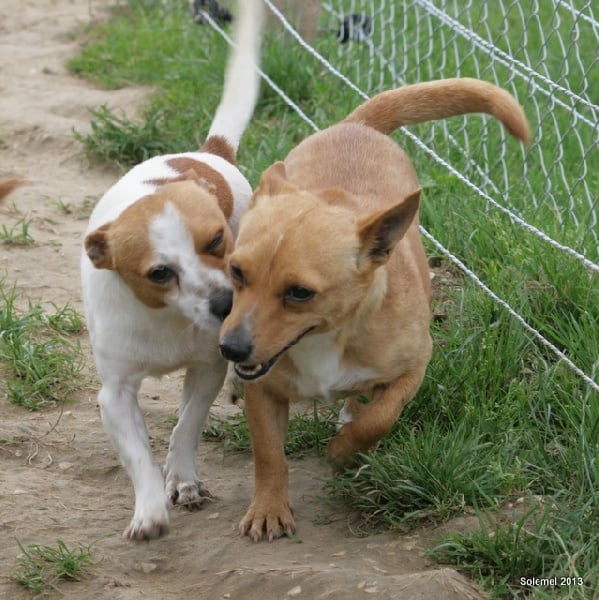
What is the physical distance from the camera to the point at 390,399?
12.1 feet

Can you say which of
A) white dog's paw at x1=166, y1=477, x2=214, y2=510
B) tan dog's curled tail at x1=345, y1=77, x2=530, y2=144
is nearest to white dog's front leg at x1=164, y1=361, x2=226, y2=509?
white dog's paw at x1=166, y1=477, x2=214, y2=510

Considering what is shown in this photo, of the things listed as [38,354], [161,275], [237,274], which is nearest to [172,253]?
[161,275]

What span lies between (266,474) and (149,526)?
39cm

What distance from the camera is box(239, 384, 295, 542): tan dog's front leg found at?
3.67 meters

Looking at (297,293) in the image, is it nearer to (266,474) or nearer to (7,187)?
(266,474)

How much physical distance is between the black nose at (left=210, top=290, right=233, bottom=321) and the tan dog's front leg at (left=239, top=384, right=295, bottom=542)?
0.87 ft

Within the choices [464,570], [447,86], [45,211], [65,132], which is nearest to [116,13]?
[65,132]

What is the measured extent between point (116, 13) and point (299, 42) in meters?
2.38

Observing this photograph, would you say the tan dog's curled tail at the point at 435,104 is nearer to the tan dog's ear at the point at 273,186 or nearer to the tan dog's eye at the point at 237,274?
the tan dog's ear at the point at 273,186

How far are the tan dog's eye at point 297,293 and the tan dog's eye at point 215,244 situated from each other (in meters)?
0.44

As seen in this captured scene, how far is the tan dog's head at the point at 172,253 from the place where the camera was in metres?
3.55

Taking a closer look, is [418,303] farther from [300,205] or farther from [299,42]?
[299,42]

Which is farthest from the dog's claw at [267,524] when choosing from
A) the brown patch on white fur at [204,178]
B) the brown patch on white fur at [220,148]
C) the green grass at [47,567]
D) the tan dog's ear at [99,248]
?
the brown patch on white fur at [220,148]

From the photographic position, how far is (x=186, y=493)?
3.92 meters
